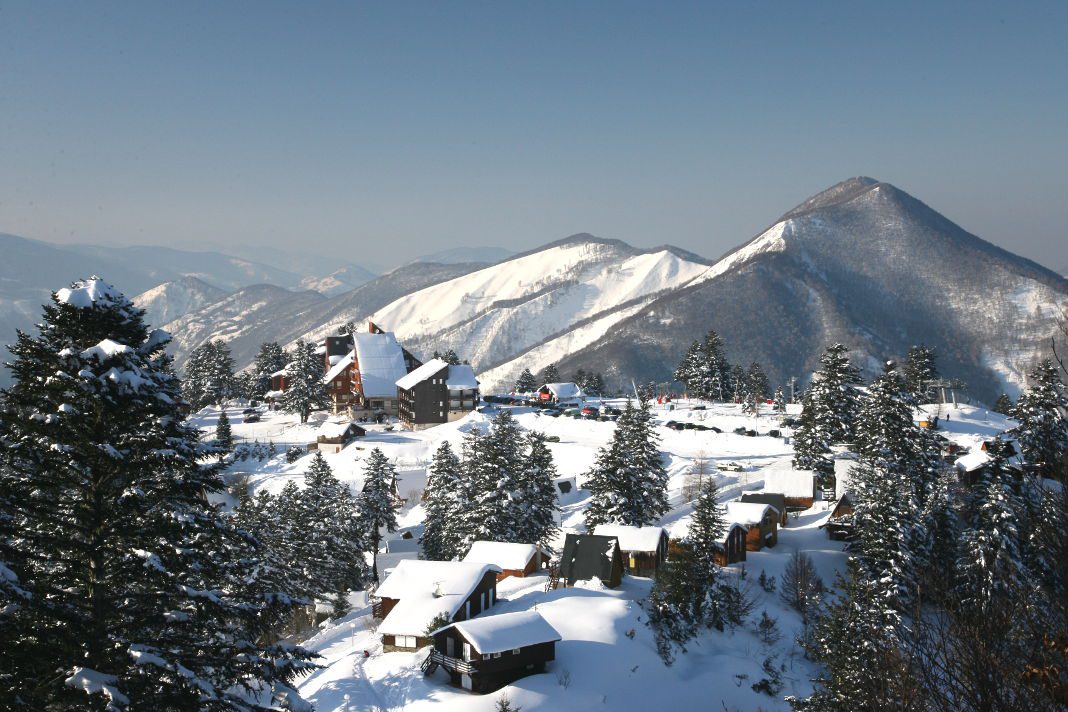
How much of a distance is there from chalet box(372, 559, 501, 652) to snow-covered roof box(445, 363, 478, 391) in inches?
2171

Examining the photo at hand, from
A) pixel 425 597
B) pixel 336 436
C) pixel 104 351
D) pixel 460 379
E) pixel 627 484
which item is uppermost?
pixel 104 351

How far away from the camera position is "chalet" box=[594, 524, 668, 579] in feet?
157

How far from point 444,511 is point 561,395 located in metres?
57.3

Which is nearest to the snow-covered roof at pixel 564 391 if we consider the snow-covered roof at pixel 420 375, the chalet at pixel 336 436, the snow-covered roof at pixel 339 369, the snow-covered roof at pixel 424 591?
the snow-covered roof at pixel 420 375

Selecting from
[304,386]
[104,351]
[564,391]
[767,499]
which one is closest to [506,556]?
[767,499]

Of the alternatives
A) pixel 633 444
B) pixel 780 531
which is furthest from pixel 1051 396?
pixel 633 444

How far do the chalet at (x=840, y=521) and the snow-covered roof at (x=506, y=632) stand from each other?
1066 inches

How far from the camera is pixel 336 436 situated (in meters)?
85.1

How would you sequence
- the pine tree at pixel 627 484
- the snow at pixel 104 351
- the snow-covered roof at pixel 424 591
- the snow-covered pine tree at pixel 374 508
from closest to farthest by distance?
the snow at pixel 104 351 → the snow-covered roof at pixel 424 591 → the pine tree at pixel 627 484 → the snow-covered pine tree at pixel 374 508

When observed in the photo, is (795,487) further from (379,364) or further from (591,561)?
(379,364)

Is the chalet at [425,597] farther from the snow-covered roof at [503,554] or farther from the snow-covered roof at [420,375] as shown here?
the snow-covered roof at [420,375]

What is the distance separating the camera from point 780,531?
186ft

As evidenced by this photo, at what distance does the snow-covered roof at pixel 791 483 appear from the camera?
6097 cm

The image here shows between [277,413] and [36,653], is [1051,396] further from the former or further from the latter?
[277,413]
